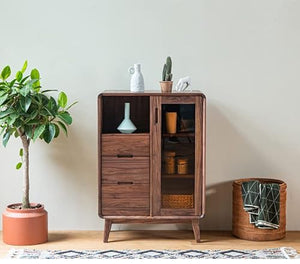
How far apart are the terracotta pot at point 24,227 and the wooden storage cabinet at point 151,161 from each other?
39 centimetres

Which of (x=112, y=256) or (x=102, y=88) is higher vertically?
(x=102, y=88)

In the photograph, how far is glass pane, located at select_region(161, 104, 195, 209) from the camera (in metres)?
4.05

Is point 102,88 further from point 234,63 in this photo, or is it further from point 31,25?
point 234,63

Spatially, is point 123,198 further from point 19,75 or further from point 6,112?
point 19,75

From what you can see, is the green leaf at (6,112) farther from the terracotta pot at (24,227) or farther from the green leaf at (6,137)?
the terracotta pot at (24,227)

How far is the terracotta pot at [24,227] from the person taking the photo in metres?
4.01

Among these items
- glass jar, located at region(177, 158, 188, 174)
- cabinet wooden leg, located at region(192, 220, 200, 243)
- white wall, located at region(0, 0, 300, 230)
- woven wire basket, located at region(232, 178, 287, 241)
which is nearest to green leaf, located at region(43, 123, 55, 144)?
white wall, located at region(0, 0, 300, 230)

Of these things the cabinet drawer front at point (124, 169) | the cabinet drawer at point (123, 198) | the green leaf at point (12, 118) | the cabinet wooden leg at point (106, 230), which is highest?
the green leaf at point (12, 118)

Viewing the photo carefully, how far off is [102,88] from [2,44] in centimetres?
71

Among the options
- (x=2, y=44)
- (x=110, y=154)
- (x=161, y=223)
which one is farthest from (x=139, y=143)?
(x=2, y=44)

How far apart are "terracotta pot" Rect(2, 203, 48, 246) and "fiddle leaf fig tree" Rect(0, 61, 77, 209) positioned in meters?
0.09

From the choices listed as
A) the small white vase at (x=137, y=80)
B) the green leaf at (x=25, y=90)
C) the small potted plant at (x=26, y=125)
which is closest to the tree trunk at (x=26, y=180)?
the small potted plant at (x=26, y=125)

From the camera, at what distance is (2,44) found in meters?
4.30

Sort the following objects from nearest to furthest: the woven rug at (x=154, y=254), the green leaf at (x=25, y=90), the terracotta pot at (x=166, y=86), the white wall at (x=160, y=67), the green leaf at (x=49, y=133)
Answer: the woven rug at (x=154, y=254)
the green leaf at (x=25, y=90)
the green leaf at (x=49, y=133)
the terracotta pot at (x=166, y=86)
the white wall at (x=160, y=67)
